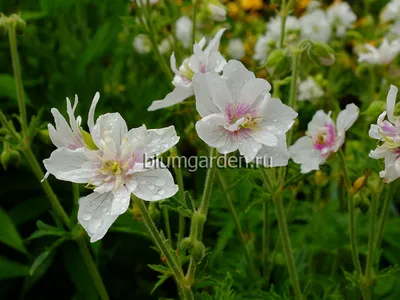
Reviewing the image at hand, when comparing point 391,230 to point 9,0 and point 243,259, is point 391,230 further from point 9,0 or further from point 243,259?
point 9,0

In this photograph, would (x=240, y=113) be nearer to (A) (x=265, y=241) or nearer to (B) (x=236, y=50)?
(A) (x=265, y=241)

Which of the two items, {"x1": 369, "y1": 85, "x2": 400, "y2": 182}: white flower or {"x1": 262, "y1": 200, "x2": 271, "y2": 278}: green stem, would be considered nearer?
{"x1": 369, "y1": 85, "x2": 400, "y2": 182}: white flower

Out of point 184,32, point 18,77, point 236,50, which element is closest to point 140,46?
point 184,32

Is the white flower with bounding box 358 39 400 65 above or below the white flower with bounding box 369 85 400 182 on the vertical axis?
below

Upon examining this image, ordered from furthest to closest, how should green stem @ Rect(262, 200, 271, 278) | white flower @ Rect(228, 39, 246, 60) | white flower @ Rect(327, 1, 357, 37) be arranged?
1. white flower @ Rect(228, 39, 246, 60)
2. white flower @ Rect(327, 1, 357, 37)
3. green stem @ Rect(262, 200, 271, 278)

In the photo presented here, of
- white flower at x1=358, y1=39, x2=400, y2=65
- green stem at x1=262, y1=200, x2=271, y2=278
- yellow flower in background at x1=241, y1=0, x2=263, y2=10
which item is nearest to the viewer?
green stem at x1=262, y1=200, x2=271, y2=278

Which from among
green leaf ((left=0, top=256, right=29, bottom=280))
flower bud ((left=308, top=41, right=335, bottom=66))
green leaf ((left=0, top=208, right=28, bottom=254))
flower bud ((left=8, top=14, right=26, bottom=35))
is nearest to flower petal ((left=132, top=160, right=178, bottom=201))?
flower bud ((left=308, top=41, right=335, bottom=66))

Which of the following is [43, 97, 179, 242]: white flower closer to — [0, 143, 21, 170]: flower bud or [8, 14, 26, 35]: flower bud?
[0, 143, 21, 170]: flower bud

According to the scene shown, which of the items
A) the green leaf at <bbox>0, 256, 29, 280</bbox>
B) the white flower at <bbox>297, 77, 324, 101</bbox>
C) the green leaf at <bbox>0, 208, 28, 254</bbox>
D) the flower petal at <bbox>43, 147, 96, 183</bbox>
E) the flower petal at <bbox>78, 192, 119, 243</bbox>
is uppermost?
the flower petal at <bbox>43, 147, 96, 183</bbox>
